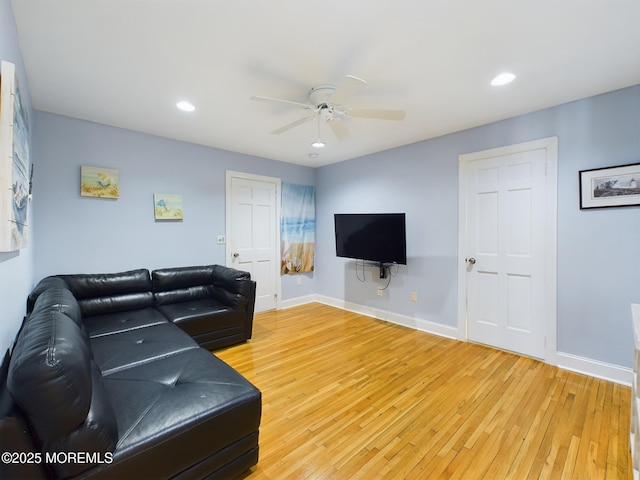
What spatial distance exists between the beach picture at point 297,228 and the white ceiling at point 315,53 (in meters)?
1.98

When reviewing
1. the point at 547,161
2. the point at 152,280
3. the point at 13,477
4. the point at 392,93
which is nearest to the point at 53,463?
the point at 13,477

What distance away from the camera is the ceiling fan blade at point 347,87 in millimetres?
1688

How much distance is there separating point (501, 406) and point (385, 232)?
2.16 meters

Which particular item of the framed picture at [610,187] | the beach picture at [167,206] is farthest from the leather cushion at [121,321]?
the framed picture at [610,187]

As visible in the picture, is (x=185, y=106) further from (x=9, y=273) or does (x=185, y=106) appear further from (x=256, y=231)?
(x=256, y=231)

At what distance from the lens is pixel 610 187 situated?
2.39m

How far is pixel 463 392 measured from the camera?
2303mm

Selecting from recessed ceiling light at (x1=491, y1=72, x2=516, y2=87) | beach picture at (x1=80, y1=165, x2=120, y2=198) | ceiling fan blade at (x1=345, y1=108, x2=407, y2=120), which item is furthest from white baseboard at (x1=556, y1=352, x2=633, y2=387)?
beach picture at (x1=80, y1=165, x2=120, y2=198)

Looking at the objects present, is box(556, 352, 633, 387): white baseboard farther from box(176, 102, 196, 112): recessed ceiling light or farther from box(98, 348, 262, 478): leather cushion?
box(176, 102, 196, 112): recessed ceiling light

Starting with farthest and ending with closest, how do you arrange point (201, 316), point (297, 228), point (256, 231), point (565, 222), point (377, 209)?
point (297, 228) < point (256, 231) < point (377, 209) < point (201, 316) < point (565, 222)

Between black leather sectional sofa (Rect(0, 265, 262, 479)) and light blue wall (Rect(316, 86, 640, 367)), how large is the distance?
2765 millimetres

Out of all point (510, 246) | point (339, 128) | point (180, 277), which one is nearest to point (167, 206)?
point (180, 277)

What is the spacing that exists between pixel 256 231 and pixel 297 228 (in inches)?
31.2

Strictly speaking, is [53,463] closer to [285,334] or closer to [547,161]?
[285,334]
